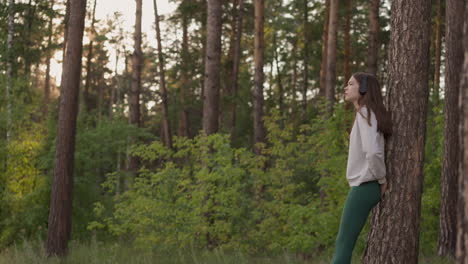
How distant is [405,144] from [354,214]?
0.84m

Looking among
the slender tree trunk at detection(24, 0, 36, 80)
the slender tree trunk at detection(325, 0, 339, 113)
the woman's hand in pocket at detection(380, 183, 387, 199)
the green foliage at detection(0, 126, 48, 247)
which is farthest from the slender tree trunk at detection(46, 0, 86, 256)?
the slender tree trunk at detection(24, 0, 36, 80)

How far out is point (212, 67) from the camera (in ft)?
40.8

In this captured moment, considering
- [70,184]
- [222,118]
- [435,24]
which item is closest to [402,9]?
[70,184]

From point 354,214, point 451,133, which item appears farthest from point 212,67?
point 354,214

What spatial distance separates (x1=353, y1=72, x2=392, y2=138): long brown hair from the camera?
5.39 metres

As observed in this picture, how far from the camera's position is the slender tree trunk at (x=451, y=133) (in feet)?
33.7

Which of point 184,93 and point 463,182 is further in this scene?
point 184,93

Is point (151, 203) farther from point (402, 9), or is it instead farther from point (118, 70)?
point (118, 70)

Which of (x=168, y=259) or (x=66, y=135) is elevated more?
(x=66, y=135)

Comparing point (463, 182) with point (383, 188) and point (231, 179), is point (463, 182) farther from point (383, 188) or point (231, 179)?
point (231, 179)

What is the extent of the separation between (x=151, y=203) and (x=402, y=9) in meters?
6.60

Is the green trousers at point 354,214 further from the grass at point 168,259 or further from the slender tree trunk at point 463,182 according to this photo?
the grass at point 168,259

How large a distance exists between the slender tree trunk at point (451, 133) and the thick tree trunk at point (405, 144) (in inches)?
195

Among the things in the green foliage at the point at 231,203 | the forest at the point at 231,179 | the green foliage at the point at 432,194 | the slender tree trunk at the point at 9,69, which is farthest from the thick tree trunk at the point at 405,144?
the slender tree trunk at the point at 9,69
